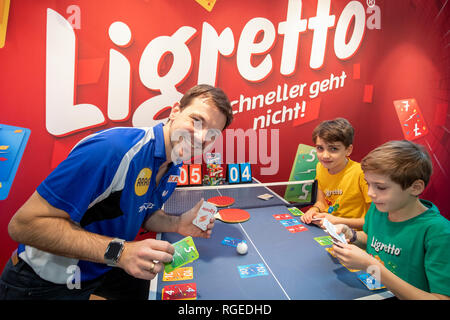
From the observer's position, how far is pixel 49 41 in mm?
2375

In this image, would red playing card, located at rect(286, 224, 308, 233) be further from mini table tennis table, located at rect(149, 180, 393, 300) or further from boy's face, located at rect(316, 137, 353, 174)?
boy's face, located at rect(316, 137, 353, 174)

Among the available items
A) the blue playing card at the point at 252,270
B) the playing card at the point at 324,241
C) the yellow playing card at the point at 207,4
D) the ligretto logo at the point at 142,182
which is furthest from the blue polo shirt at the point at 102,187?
the yellow playing card at the point at 207,4

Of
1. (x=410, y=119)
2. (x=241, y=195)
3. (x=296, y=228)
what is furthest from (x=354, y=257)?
(x=410, y=119)

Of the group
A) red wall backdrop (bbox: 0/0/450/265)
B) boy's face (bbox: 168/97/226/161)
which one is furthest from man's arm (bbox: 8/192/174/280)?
red wall backdrop (bbox: 0/0/450/265)

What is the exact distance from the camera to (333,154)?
209 centimetres

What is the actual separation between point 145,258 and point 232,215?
1.04 meters

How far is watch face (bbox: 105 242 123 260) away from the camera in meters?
1.00

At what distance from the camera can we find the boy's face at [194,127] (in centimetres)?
130

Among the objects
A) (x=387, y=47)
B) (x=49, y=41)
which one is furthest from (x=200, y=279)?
(x=387, y=47)

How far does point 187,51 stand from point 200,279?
8.29 ft

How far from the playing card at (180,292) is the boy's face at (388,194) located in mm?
1074

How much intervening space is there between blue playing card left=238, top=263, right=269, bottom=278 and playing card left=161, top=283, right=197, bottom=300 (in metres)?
0.27

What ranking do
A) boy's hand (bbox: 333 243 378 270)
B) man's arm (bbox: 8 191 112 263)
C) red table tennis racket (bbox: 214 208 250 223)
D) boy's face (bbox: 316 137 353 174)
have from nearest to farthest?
man's arm (bbox: 8 191 112 263)
boy's hand (bbox: 333 243 378 270)
red table tennis racket (bbox: 214 208 250 223)
boy's face (bbox: 316 137 353 174)

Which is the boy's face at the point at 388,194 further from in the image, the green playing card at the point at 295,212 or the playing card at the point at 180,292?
the playing card at the point at 180,292
